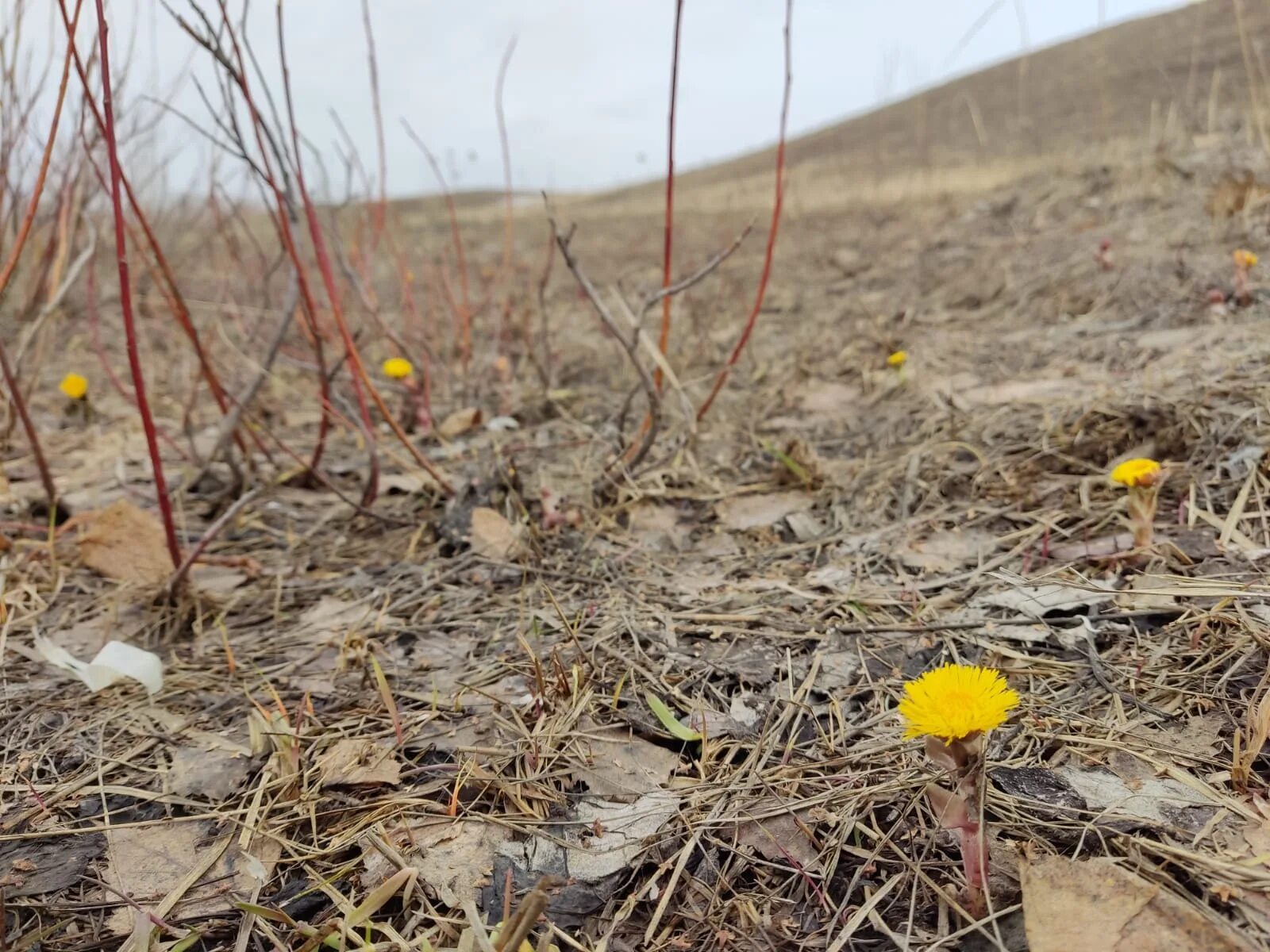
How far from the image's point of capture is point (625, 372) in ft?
10.0

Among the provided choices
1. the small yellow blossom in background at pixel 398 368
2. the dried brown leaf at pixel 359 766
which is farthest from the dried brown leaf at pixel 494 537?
the small yellow blossom in background at pixel 398 368

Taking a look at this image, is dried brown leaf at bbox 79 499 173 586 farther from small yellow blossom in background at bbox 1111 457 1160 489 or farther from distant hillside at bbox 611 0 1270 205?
distant hillside at bbox 611 0 1270 205

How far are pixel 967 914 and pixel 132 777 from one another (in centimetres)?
104

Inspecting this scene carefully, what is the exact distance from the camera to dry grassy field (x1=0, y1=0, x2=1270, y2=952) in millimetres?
768

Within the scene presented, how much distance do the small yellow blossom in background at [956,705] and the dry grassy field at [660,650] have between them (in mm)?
39

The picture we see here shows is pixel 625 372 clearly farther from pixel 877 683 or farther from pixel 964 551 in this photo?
pixel 877 683

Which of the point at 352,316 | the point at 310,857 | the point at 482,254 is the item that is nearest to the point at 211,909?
the point at 310,857

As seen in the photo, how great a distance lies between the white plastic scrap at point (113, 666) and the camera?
3.70ft

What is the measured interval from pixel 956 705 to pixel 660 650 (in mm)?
583

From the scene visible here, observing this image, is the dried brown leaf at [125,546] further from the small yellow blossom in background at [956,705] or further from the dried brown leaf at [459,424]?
the small yellow blossom in background at [956,705]

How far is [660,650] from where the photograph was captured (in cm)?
119

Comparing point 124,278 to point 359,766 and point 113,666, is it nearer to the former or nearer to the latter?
point 113,666

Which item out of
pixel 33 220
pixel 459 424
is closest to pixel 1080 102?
pixel 459 424

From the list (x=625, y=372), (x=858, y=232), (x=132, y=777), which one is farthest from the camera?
(x=858, y=232)
